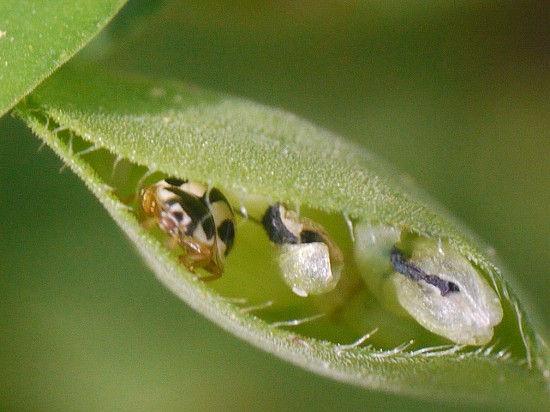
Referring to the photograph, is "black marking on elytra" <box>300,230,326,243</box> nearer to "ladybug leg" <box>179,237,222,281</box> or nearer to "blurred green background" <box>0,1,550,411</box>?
"ladybug leg" <box>179,237,222,281</box>

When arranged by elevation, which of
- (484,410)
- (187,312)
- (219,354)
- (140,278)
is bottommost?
(484,410)

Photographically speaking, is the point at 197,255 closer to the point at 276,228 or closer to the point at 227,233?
the point at 227,233

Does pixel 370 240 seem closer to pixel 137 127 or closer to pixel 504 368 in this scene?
pixel 504 368

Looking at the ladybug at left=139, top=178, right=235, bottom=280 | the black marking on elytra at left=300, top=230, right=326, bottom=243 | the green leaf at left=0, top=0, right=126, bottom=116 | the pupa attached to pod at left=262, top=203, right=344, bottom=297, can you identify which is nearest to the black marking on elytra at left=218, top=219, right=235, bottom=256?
the ladybug at left=139, top=178, right=235, bottom=280

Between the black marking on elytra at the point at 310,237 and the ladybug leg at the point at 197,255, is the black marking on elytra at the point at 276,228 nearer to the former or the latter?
the black marking on elytra at the point at 310,237

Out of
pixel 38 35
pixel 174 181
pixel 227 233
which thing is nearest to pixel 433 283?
pixel 227 233

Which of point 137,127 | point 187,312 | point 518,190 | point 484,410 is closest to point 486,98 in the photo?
point 518,190

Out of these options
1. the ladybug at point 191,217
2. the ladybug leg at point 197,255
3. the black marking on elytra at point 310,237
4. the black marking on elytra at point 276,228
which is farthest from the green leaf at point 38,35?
the black marking on elytra at point 310,237

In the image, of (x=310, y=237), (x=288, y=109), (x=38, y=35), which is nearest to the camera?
(x=38, y=35)
